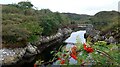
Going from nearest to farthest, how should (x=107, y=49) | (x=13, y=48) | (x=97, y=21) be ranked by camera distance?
(x=107, y=49) < (x=13, y=48) < (x=97, y=21)

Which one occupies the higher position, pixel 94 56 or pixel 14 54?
pixel 94 56

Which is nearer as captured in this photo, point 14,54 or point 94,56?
point 94,56

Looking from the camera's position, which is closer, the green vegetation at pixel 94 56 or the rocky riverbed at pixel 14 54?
the green vegetation at pixel 94 56

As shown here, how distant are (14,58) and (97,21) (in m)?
32.2

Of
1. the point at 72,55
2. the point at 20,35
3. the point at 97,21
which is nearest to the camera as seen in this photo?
the point at 72,55

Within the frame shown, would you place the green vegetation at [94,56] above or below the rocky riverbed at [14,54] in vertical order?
above

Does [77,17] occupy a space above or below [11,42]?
below

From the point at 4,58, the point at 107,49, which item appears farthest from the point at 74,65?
the point at 4,58

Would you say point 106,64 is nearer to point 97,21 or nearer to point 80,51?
point 80,51

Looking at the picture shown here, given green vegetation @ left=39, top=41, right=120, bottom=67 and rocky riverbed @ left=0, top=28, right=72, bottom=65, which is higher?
green vegetation @ left=39, top=41, right=120, bottom=67

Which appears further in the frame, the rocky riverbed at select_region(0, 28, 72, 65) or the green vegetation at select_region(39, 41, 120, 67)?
the rocky riverbed at select_region(0, 28, 72, 65)

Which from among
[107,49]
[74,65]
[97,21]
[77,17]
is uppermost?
[107,49]

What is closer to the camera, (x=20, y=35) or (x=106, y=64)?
(x=106, y=64)

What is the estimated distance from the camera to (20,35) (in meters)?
24.1
